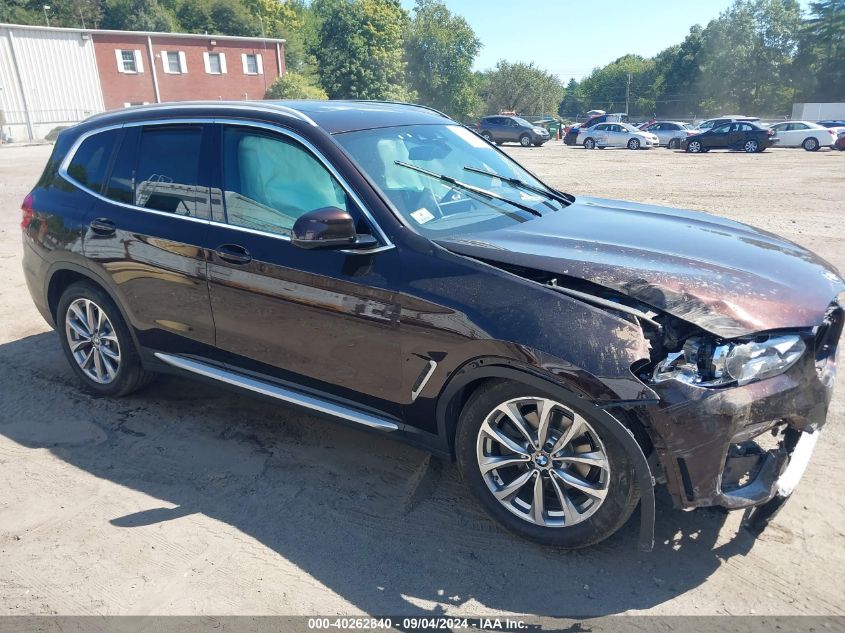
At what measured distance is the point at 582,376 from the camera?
8.79 ft

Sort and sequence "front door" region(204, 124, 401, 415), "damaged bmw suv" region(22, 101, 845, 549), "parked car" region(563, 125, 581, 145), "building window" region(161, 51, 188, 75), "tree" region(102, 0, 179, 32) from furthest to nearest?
"tree" region(102, 0, 179, 32), "building window" region(161, 51, 188, 75), "parked car" region(563, 125, 581, 145), "front door" region(204, 124, 401, 415), "damaged bmw suv" region(22, 101, 845, 549)

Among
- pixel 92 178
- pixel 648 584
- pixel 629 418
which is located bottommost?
pixel 648 584

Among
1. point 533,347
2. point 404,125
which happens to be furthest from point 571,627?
point 404,125

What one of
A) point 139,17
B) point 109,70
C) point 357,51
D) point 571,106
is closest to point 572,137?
point 357,51

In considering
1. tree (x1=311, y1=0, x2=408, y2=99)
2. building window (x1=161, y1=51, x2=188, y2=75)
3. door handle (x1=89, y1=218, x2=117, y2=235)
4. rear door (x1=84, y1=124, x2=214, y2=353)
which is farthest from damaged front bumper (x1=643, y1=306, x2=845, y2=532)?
building window (x1=161, y1=51, x2=188, y2=75)

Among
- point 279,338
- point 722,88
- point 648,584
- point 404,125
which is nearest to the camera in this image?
point 648,584

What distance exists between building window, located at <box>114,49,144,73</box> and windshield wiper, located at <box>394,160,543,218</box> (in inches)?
2119

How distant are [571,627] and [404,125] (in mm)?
2897

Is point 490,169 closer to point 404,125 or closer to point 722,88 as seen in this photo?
point 404,125

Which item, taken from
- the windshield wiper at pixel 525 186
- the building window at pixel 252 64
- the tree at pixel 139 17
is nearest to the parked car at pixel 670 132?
the windshield wiper at pixel 525 186

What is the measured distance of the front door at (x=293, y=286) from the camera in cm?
325

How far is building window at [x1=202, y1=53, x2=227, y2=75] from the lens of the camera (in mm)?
52625

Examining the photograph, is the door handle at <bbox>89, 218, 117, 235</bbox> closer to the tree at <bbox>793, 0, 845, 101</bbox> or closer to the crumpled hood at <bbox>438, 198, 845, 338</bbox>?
the crumpled hood at <bbox>438, 198, 845, 338</bbox>

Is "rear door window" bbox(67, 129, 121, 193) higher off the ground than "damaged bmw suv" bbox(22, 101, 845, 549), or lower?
higher
